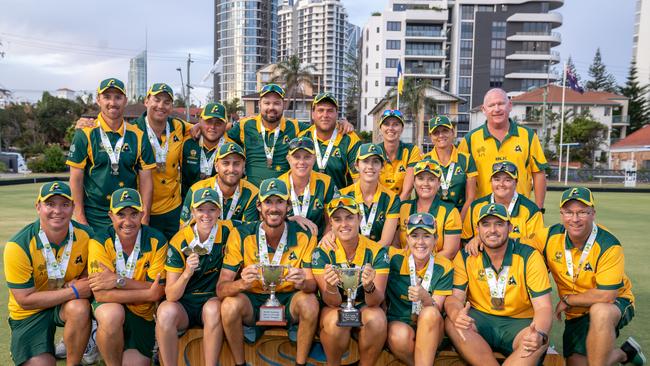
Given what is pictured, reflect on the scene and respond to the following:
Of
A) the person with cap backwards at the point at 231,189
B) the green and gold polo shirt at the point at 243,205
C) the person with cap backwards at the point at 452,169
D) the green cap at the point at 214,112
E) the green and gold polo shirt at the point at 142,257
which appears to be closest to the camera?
the green and gold polo shirt at the point at 142,257

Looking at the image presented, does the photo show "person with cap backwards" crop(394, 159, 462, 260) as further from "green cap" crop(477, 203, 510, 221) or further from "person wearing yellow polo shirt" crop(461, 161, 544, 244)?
"green cap" crop(477, 203, 510, 221)

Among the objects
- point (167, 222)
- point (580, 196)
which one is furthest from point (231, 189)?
point (580, 196)

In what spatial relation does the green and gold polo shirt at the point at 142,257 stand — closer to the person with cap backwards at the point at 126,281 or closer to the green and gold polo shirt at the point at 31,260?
the person with cap backwards at the point at 126,281

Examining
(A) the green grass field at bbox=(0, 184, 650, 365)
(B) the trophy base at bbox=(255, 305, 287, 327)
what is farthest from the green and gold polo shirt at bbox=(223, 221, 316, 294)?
(A) the green grass field at bbox=(0, 184, 650, 365)

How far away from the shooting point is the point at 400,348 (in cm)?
396

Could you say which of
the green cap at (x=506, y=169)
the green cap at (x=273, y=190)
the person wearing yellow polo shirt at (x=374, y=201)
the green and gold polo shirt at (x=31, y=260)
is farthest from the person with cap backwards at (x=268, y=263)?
the green cap at (x=506, y=169)

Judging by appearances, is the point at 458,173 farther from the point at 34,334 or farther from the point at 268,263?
the point at 34,334

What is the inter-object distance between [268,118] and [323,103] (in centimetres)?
73

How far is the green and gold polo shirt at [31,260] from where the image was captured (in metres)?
4.02

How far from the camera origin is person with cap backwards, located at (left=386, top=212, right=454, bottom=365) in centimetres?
385

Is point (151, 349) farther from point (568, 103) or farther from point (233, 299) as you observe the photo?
point (568, 103)

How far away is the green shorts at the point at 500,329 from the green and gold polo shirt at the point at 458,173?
5.35ft

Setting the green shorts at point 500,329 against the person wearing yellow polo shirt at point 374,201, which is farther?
the person wearing yellow polo shirt at point 374,201

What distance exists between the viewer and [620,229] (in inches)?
532
